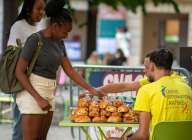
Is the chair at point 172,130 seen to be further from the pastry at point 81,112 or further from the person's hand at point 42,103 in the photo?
the person's hand at point 42,103

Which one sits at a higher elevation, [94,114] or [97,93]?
[97,93]

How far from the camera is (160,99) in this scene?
505cm

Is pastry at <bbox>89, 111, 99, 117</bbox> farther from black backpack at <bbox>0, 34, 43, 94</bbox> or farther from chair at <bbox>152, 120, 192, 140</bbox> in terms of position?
chair at <bbox>152, 120, 192, 140</bbox>

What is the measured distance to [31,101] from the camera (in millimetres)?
5578

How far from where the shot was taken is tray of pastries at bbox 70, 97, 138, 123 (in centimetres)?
553

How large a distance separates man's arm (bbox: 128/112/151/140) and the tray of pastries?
41 cm

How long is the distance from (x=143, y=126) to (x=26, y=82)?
109 centimetres

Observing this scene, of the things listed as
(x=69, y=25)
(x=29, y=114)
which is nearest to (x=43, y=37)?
(x=69, y=25)

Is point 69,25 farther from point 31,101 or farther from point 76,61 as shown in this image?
point 76,61

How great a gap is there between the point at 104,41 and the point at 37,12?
80.2ft

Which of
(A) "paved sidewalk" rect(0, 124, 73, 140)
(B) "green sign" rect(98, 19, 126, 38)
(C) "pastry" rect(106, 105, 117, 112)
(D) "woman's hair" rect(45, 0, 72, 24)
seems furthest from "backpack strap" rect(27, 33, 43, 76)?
(B) "green sign" rect(98, 19, 126, 38)

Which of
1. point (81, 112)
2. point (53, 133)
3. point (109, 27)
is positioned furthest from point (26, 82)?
point (109, 27)

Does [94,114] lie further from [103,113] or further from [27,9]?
[27,9]

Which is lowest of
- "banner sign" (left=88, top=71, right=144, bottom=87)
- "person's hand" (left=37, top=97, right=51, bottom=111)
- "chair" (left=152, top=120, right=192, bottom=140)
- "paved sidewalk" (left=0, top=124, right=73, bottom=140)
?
"paved sidewalk" (left=0, top=124, right=73, bottom=140)
